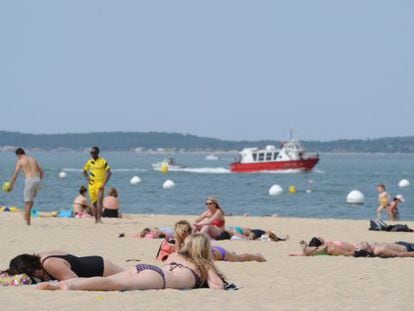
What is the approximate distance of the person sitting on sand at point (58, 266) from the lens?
934 centimetres

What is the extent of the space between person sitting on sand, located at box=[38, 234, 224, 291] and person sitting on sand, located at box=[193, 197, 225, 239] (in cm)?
596

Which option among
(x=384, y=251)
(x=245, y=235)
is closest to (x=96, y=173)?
(x=245, y=235)

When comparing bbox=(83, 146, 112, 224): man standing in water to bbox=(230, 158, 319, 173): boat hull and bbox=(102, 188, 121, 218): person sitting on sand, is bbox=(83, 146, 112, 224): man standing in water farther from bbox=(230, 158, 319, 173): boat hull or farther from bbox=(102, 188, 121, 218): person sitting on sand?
bbox=(230, 158, 319, 173): boat hull

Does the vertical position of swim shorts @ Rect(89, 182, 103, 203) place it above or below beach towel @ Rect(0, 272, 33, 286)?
above

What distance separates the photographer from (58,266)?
30.6ft

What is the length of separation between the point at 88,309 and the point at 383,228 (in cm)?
1250

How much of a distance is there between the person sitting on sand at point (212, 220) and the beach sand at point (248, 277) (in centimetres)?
30

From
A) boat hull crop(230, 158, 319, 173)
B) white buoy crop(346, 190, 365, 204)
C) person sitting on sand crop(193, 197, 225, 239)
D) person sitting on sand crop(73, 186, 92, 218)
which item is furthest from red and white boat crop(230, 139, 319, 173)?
person sitting on sand crop(193, 197, 225, 239)

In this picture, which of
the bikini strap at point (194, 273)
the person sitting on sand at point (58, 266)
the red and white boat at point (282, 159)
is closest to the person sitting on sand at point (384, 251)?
the bikini strap at point (194, 273)

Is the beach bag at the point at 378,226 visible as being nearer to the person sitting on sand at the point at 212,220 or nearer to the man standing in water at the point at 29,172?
the person sitting on sand at the point at 212,220

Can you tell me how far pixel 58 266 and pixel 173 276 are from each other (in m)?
1.13

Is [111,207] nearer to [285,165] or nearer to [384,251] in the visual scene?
[384,251]

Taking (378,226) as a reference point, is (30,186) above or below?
above

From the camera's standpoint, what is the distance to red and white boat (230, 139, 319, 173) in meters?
84.8
